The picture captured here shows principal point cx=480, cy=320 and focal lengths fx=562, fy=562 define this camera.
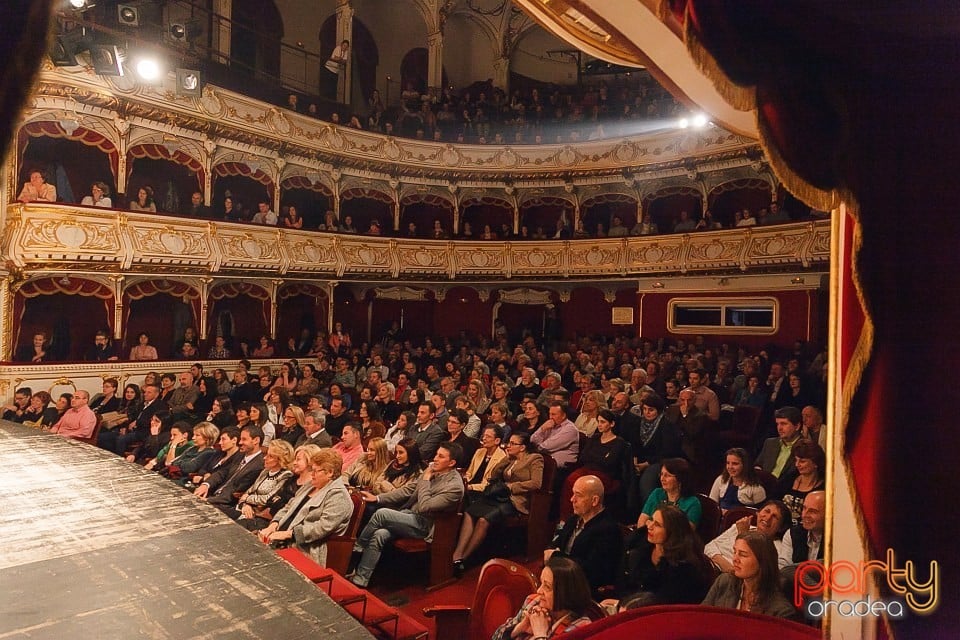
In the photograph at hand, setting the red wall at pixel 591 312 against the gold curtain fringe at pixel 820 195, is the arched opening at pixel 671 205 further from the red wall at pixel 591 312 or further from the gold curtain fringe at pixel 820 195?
the gold curtain fringe at pixel 820 195

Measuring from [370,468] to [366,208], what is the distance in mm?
12602

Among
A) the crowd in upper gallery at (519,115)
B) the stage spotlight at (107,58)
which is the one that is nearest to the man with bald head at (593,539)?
the stage spotlight at (107,58)

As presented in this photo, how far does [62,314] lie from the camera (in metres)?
11.0

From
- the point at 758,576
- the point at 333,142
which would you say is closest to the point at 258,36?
the point at 333,142

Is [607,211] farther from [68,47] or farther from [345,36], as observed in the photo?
[68,47]

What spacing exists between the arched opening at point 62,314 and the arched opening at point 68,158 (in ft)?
5.49

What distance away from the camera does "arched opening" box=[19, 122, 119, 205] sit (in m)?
10.0

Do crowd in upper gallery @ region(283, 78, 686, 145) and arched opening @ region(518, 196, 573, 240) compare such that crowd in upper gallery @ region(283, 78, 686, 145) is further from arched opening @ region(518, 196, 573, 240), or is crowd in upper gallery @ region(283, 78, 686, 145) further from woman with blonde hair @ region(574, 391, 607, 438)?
woman with blonde hair @ region(574, 391, 607, 438)

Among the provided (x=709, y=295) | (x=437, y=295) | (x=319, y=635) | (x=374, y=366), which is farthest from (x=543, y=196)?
(x=319, y=635)

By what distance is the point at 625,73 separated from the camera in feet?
55.4

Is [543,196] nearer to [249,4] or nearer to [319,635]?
[249,4]

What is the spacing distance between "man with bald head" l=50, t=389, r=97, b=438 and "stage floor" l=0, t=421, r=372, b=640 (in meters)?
3.56

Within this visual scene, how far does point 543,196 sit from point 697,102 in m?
14.6

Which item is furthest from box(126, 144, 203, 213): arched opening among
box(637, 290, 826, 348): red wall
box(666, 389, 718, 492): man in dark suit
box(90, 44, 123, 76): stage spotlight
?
box(637, 290, 826, 348): red wall
